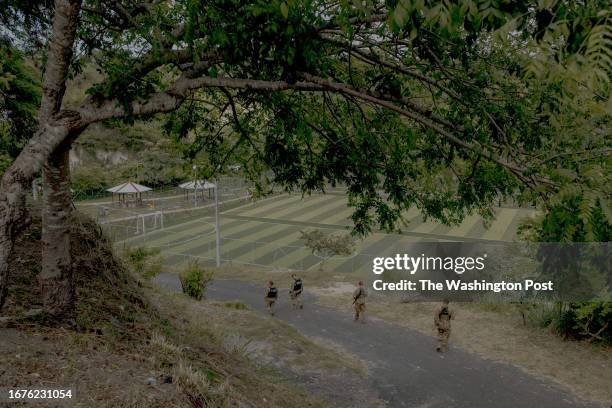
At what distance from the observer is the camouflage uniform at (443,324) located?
13297 mm

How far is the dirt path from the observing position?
416 inches

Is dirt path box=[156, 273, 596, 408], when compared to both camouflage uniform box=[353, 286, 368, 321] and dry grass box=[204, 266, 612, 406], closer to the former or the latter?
camouflage uniform box=[353, 286, 368, 321]

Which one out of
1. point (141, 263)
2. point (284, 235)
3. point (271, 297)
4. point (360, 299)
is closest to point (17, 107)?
point (141, 263)

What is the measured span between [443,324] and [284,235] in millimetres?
33106

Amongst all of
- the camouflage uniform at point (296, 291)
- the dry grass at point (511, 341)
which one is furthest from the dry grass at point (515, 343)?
the camouflage uniform at point (296, 291)

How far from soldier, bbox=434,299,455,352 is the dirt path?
0.96ft

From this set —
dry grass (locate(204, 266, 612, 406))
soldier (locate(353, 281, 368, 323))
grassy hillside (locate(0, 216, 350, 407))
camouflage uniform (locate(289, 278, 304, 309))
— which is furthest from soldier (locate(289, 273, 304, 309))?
grassy hillside (locate(0, 216, 350, 407))

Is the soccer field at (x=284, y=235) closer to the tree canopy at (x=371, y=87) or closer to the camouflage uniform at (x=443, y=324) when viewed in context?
the camouflage uniform at (x=443, y=324)

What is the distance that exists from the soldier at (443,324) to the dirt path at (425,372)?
0.96 feet

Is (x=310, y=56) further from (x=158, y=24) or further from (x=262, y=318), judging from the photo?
(x=262, y=318)

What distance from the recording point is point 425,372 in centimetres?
1194

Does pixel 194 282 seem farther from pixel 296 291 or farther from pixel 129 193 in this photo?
pixel 129 193

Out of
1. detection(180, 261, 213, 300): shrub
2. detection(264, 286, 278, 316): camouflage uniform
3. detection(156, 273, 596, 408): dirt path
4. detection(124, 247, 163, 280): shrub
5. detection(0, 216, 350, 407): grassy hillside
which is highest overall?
detection(0, 216, 350, 407): grassy hillside

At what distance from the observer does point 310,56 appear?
5609 mm
